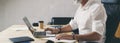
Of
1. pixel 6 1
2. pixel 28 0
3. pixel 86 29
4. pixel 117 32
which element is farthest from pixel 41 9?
pixel 117 32

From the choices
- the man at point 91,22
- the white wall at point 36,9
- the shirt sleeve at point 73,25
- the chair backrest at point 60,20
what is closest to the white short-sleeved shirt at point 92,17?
the man at point 91,22

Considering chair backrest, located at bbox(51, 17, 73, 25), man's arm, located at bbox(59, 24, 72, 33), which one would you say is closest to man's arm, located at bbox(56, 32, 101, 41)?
man's arm, located at bbox(59, 24, 72, 33)

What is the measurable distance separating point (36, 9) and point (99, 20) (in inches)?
93.7

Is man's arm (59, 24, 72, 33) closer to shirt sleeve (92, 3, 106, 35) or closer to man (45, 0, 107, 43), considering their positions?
man (45, 0, 107, 43)

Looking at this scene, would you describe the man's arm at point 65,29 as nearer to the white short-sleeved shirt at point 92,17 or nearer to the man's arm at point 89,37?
the white short-sleeved shirt at point 92,17

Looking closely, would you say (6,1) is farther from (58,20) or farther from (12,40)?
(12,40)

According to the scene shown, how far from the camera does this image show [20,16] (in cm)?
440

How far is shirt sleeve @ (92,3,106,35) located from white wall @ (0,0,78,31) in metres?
2.12

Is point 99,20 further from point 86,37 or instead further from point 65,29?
point 65,29

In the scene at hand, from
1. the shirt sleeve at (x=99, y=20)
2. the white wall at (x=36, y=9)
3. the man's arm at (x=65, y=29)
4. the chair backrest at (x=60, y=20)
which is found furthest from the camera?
the white wall at (x=36, y=9)

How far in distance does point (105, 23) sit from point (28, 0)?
7.96ft

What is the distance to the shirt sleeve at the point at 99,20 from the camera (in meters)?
2.08

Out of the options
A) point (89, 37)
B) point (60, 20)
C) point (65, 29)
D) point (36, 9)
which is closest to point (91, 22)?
point (89, 37)

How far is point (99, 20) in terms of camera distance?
2105 millimetres
